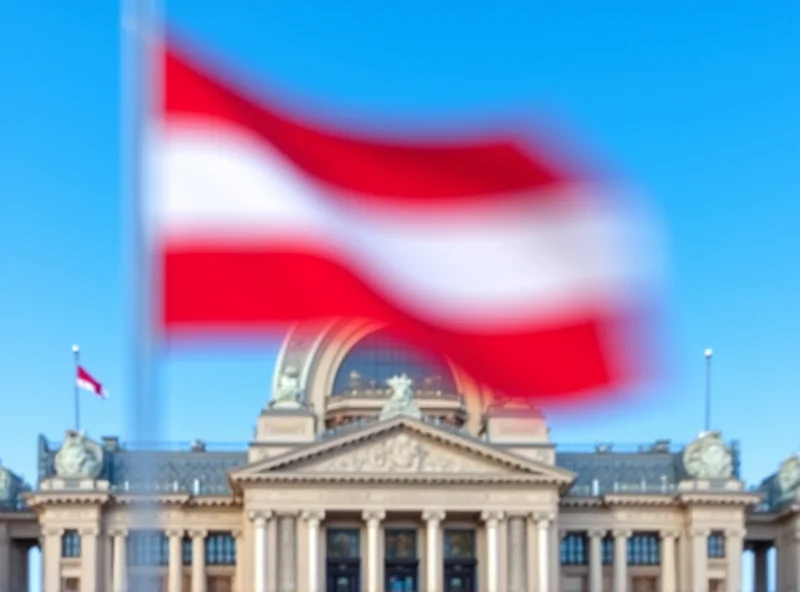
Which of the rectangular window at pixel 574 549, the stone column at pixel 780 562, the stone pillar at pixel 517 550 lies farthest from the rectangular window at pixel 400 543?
the stone column at pixel 780 562

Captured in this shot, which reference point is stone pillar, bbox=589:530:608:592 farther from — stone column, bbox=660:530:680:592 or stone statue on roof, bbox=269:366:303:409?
stone statue on roof, bbox=269:366:303:409

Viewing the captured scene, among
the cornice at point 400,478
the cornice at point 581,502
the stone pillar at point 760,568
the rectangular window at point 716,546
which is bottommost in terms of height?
the stone pillar at point 760,568

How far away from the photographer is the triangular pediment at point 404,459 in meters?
100

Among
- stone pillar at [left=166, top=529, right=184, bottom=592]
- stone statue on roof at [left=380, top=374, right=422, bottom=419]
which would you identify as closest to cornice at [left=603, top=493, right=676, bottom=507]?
stone statue on roof at [left=380, top=374, right=422, bottom=419]

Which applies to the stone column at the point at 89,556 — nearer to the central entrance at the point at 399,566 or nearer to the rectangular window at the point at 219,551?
the rectangular window at the point at 219,551

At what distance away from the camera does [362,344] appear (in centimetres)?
11894

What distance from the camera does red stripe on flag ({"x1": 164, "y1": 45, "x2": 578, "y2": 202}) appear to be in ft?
68.9

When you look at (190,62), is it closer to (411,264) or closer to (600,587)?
(411,264)

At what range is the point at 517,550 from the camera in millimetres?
102125

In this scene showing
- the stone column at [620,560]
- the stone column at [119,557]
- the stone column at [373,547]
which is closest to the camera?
the stone column at [373,547]

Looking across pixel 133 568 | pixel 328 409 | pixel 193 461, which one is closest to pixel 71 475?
pixel 193 461

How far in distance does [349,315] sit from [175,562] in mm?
88481

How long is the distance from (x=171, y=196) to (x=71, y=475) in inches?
3443

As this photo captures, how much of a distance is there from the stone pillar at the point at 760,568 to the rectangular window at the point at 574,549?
17.2 metres
